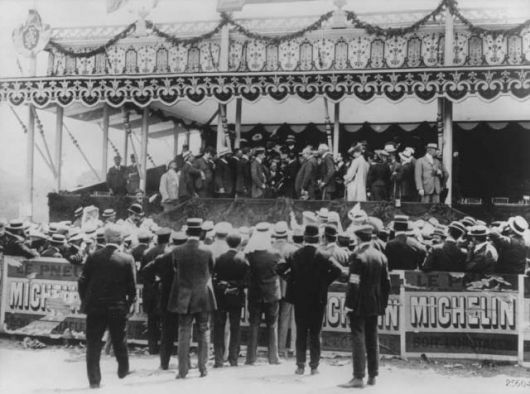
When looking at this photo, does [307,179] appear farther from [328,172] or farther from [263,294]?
[263,294]

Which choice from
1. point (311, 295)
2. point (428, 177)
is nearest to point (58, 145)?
point (428, 177)

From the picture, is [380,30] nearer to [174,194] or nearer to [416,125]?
[416,125]

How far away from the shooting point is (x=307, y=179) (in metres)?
13.7

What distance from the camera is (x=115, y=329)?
740 cm

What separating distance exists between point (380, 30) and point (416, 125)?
13.5ft

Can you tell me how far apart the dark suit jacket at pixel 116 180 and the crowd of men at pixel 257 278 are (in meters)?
6.27

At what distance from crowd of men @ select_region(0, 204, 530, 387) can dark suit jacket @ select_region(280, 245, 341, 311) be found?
0.04ft

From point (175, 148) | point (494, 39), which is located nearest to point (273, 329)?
point (494, 39)

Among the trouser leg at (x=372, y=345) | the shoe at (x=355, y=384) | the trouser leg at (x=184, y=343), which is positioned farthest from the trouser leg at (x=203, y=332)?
Result: the trouser leg at (x=372, y=345)

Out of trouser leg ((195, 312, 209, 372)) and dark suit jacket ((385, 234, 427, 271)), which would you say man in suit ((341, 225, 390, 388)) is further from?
trouser leg ((195, 312, 209, 372))

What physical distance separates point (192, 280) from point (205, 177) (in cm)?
657

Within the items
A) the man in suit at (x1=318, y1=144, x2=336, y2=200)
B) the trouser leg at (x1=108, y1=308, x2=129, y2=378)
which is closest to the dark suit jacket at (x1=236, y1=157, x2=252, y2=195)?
the man in suit at (x1=318, y1=144, x2=336, y2=200)

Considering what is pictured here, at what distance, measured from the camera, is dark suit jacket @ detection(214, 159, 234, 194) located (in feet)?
46.6

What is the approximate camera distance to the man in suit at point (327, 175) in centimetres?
1355
